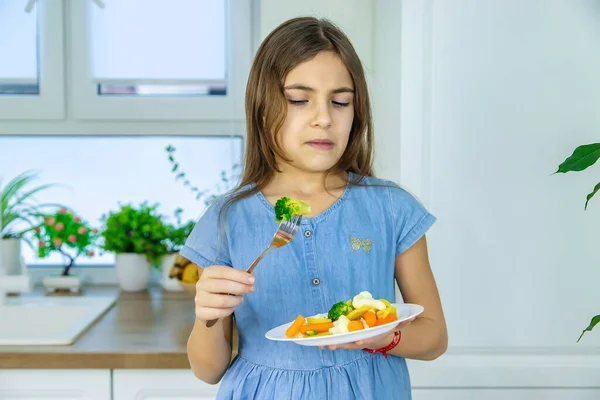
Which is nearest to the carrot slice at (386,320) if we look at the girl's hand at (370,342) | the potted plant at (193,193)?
the girl's hand at (370,342)

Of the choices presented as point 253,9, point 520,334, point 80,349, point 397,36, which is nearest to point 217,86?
point 253,9

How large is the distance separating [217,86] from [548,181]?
1142 mm

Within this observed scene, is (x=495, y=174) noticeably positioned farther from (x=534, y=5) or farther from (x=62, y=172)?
(x=62, y=172)

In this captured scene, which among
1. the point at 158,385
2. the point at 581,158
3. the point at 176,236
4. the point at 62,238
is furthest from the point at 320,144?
the point at 62,238

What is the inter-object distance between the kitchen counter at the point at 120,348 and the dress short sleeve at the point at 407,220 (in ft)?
1.70

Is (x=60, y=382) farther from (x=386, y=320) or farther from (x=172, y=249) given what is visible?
(x=386, y=320)

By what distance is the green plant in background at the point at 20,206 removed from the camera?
2.20 m

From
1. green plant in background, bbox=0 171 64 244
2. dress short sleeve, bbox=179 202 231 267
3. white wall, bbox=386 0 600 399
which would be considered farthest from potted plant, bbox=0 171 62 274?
white wall, bbox=386 0 600 399

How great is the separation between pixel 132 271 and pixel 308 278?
3.61 ft

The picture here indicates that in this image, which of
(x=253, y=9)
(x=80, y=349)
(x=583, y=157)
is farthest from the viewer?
(x=253, y=9)

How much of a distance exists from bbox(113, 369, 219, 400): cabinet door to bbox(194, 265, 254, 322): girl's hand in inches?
23.1

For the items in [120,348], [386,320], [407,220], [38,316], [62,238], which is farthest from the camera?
[62,238]

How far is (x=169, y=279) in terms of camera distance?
2.16m

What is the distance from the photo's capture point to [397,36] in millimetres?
1598
